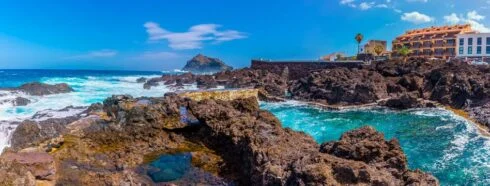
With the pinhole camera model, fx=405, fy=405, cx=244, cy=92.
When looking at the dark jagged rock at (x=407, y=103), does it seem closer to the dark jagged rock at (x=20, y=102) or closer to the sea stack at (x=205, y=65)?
the dark jagged rock at (x=20, y=102)

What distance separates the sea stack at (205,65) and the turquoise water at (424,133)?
102 meters

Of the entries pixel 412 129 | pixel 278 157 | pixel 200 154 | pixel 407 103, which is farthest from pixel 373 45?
pixel 278 157

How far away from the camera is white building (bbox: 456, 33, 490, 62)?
7531 cm

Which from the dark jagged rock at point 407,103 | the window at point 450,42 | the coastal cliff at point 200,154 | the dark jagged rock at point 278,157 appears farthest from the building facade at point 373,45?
the dark jagged rock at point 278,157

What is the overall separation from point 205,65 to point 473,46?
93616 mm

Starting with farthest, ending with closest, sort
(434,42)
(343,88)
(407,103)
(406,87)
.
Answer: (434,42)
(406,87)
(343,88)
(407,103)

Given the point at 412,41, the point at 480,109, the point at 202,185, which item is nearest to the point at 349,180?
the point at 202,185

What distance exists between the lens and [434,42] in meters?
83.4

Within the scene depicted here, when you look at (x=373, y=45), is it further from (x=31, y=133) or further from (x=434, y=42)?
(x=31, y=133)

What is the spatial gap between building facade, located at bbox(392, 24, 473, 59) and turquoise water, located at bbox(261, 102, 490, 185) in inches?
1966

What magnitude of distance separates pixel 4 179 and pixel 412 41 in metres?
90.6

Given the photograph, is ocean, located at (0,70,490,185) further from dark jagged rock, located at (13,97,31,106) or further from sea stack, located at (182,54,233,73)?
sea stack, located at (182,54,233,73)

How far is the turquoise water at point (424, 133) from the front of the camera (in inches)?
741

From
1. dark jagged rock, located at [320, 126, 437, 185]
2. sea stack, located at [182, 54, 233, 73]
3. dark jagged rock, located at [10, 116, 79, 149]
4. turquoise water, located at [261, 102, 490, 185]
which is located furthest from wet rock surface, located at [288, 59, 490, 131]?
sea stack, located at [182, 54, 233, 73]
